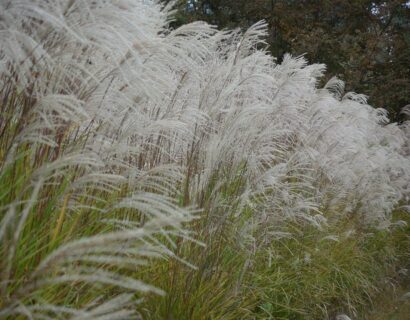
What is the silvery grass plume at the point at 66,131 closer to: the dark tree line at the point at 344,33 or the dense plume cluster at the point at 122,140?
the dense plume cluster at the point at 122,140

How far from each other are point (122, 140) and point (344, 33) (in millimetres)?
14508

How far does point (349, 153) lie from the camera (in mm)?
5836

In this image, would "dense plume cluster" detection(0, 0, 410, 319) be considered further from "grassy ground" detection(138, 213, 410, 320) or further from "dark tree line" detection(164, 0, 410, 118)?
"dark tree line" detection(164, 0, 410, 118)

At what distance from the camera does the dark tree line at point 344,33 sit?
535 inches

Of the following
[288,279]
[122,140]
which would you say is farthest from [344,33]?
[122,140]

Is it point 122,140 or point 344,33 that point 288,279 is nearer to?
point 122,140

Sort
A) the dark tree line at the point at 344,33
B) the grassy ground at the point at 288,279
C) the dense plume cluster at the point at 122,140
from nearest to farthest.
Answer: the dense plume cluster at the point at 122,140 < the grassy ground at the point at 288,279 < the dark tree line at the point at 344,33

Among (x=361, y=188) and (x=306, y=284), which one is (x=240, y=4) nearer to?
(x=361, y=188)

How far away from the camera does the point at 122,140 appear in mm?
2131

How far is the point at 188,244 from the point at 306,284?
163 cm

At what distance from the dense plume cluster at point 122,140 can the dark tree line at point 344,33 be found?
9.35 metres

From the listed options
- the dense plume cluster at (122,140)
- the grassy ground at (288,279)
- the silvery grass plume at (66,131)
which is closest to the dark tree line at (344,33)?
the grassy ground at (288,279)

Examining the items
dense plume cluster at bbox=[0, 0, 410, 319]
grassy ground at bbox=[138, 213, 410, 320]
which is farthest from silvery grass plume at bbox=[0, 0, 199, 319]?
grassy ground at bbox=[138, 213, 410, 320]

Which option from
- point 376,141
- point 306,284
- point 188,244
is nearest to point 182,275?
point 188,244
